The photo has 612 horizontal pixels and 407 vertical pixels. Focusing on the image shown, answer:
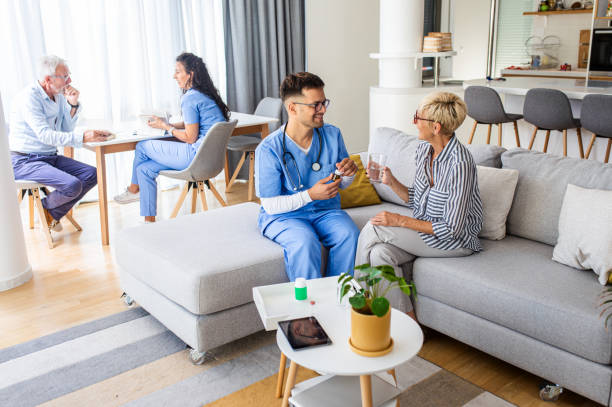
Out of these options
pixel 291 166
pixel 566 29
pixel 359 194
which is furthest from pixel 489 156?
pixel 566 29

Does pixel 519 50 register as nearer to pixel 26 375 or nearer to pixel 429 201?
pixel 429 201

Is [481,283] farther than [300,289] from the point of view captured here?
Yes

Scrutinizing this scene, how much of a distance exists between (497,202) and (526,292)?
1.96 feet

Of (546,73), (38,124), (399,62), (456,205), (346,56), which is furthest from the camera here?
(546,73)

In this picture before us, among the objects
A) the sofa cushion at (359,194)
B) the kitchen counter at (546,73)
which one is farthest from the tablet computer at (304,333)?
the kitchen counter at (546,73)

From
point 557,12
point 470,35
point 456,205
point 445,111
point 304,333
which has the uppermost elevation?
point 557,12

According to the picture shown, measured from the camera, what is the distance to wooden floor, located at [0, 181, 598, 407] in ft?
7.16

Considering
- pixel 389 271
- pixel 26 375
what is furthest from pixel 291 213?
pixel 26 375

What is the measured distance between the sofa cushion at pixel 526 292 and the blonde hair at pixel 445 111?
54cm

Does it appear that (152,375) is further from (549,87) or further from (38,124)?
(549,87)

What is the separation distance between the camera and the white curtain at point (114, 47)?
424 centimetres

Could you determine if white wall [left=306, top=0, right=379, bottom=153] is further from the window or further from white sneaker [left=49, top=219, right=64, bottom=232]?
white sneaker [left=49, top=219, right=64, bottom=232]

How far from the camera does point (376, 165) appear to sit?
2357mm

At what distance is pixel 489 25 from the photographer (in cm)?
690
